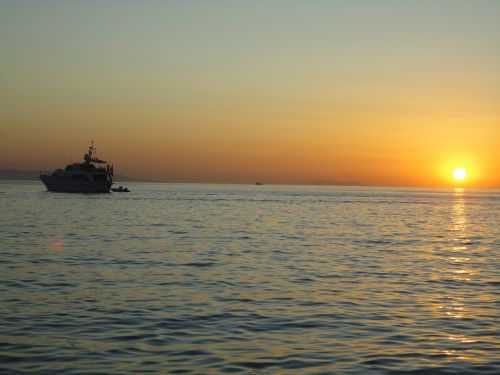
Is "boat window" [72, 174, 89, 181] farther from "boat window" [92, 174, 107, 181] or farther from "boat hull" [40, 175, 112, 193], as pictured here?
"boat window" [92, 174, 107, 181]

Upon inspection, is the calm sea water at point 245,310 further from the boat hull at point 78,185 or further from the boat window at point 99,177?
the boat window at point 99,177

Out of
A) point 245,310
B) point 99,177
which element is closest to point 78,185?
point 99,177

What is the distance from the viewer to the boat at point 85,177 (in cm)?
14649

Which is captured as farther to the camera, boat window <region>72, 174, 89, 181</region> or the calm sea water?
boat window <region>72, 174, 89, 181</region>

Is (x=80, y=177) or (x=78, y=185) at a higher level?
(x=80, y=177)

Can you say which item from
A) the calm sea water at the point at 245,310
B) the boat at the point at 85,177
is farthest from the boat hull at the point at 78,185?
the calm sea water at the point at 245,310

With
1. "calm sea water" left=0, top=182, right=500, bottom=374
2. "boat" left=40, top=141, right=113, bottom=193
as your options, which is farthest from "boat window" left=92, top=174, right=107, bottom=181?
"calm sea water" left=0, top=182, right=500, bottom=374

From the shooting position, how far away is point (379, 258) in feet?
107

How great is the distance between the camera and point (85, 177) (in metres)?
146

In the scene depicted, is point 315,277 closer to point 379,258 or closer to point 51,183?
point 379,258

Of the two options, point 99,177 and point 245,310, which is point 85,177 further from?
point 245,310

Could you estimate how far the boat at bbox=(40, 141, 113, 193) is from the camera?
146 meters

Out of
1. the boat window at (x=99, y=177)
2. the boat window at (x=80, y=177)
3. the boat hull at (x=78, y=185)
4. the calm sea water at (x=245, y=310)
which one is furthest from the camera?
the boat window at (x=99, y=177)

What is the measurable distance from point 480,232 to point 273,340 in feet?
149
